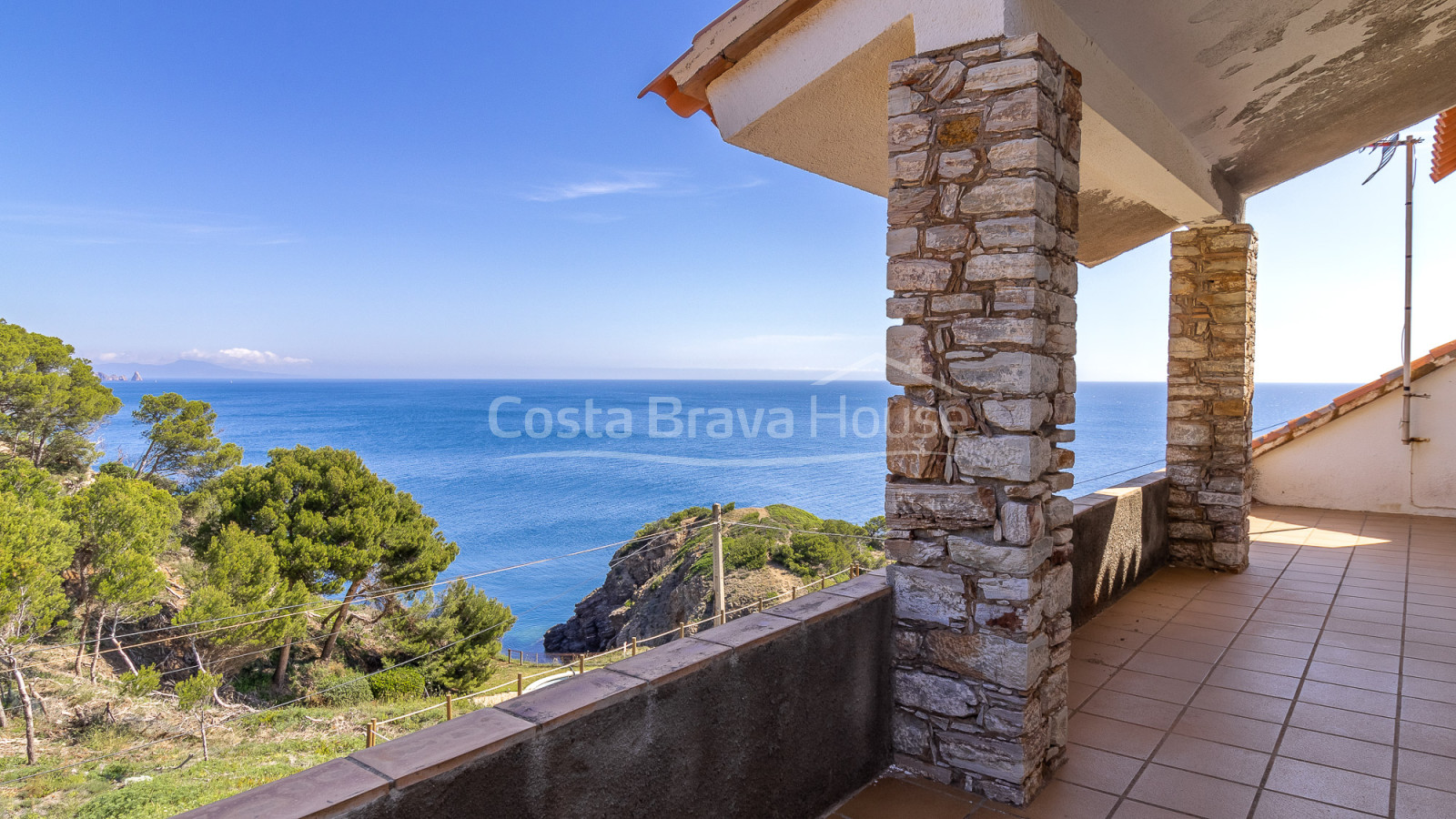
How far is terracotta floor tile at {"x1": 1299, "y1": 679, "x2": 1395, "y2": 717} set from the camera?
2639mm

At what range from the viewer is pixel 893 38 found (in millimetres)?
2115

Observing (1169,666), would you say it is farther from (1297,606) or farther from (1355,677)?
(1297,606)

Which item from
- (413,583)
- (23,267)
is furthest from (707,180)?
(23,267)

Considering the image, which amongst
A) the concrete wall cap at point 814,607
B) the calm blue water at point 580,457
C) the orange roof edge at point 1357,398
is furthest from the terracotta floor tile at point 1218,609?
the orange roof edge at point 1357,398

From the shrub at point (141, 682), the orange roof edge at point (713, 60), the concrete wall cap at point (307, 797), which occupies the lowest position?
the shrub at point (141, 682)

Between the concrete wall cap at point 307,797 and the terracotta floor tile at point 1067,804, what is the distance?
174cm

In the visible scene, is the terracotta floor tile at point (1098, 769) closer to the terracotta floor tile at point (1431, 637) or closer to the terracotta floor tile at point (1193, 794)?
the terracotta floor tile at point (1193, 794)

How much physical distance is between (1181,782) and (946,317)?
5.35ft

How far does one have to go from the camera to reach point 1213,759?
226 cm

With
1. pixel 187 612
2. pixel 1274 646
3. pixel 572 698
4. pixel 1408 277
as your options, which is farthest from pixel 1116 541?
pixel 187 612

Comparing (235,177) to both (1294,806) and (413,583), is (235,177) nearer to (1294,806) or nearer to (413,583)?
(413,583)

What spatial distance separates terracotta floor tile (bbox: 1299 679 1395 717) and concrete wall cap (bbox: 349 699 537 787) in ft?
10.4

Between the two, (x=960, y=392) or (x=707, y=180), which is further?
(x=707, y=180)

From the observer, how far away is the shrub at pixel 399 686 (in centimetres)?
1576
